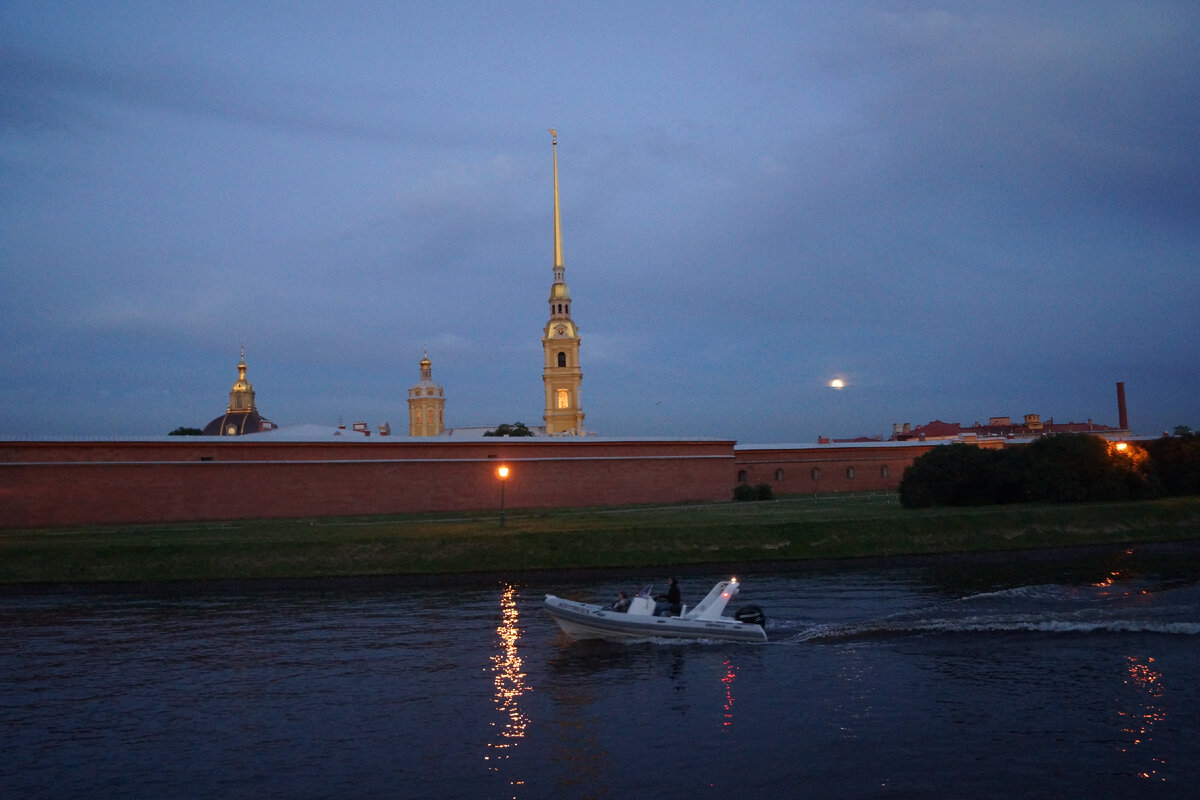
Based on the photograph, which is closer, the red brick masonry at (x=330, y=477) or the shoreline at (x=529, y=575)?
the shoreline at (x=529, y=575)

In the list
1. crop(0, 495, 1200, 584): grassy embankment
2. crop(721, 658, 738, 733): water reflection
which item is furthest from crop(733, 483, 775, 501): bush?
crop(721, 658, 738, 733): water reflection

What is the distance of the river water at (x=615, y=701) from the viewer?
11852 millimetres

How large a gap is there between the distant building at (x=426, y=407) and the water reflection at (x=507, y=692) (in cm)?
8587

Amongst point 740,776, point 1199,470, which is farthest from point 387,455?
point 1199,470

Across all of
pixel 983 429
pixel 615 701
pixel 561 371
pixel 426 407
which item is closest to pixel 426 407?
pixel 426 407

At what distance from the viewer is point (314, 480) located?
40406 millimetres

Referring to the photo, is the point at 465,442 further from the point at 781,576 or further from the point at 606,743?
the point at 606,743

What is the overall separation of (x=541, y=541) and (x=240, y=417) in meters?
62.2

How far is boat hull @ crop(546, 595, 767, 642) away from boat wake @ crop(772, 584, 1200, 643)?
1.30 m

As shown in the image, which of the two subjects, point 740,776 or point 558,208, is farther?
point 558,208

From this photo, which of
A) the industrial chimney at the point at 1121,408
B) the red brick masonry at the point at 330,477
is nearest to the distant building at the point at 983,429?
the industrial chimney at the point at 1121,408

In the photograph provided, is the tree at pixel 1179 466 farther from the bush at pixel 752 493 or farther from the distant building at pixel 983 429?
the distant building at pixel 983 429

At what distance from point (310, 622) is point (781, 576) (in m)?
13.4

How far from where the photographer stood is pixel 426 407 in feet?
352
